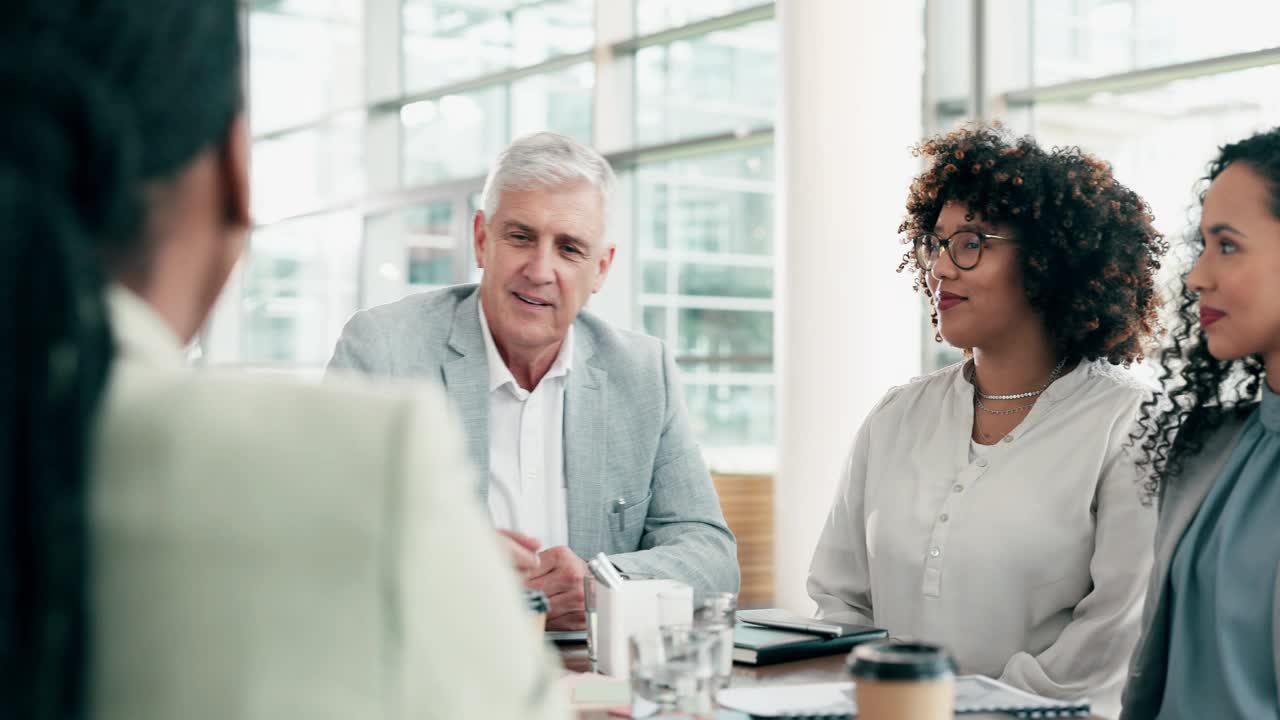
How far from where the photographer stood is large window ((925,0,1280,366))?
468 centimetres

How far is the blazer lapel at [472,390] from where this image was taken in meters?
2.38

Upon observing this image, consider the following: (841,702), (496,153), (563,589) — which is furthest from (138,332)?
(496,153)

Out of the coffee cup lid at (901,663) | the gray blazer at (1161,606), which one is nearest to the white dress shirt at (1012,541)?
the gray blazer at (1161,606)

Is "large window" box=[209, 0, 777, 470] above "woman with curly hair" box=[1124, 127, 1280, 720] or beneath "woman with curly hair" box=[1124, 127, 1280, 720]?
above

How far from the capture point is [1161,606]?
1.85 m

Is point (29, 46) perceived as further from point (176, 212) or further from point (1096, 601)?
point (1096, 601)

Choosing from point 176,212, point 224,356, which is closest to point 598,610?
point 176,212

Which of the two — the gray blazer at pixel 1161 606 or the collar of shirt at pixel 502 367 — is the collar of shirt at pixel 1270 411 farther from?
the collar of shirt at pixel 502 367

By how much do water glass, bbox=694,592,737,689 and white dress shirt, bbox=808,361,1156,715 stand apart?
65 cm

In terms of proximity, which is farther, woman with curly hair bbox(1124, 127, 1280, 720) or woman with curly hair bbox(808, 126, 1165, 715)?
woman with curly hair bbox(808, 126, 1165, 715)

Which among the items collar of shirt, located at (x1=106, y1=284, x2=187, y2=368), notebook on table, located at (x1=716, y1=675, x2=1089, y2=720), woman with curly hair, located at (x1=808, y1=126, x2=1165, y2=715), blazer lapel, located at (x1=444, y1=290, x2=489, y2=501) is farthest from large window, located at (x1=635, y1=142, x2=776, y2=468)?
collar of shirt, located at (x1=106, y1=284, x2=187, y2=368)

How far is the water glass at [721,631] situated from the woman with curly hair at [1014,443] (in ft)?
2.18

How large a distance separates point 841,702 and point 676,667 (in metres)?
0.23

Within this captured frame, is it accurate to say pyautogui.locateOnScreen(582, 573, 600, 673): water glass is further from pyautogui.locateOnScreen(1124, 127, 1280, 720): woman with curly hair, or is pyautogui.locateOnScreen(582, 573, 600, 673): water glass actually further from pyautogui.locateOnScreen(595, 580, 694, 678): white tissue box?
pyautogui.locateOnScreen(1124, 127, 1280, 720): woman with curly hair
